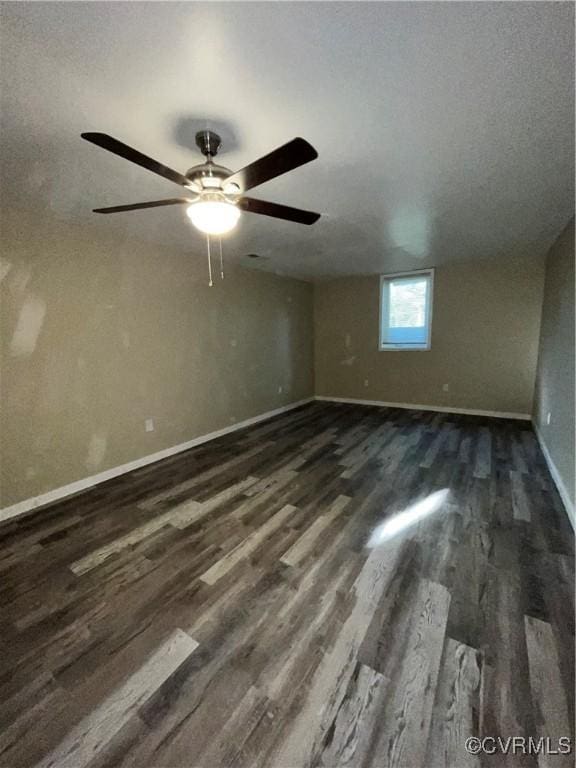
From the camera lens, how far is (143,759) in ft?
3.20

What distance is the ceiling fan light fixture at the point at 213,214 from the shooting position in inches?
60.9

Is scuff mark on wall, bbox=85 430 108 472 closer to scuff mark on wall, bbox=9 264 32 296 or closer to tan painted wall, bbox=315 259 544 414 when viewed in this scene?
scuff mark on wall, bbox=9 264 32 296

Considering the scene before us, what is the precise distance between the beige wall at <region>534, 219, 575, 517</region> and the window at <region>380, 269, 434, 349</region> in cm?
153

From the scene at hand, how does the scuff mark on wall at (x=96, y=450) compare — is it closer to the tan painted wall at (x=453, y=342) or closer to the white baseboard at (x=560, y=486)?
the white baseboard at (x=560, y=486)

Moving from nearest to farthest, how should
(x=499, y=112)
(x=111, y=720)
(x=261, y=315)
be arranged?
(x=111, y=720), (x=499, y=112), (x=261, y=315)

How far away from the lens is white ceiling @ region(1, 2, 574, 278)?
0.99 meters

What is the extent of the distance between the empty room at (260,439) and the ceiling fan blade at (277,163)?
0.02 metres

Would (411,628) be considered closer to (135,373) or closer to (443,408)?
(135,373)

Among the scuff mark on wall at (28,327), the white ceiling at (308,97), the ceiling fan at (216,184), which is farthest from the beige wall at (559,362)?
the scuff mark on wall at (28,327)

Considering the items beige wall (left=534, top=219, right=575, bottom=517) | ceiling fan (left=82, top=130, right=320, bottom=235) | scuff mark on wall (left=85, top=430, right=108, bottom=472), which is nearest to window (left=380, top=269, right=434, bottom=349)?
beige wall (left=534, top=219, right=575, bottom=517)

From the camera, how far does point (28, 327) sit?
8.01 ft

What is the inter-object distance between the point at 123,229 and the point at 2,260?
0.98 m

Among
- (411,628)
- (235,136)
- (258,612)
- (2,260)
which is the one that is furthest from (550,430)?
(2,260)

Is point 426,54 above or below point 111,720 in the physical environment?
above
